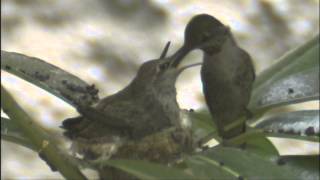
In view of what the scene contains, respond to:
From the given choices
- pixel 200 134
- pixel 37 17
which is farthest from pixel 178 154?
pixel 37 17

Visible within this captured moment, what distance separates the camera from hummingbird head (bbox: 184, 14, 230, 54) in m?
1.15

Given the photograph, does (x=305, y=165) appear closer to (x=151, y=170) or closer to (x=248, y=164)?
(x=248, y=164)

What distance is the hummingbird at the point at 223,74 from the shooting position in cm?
117

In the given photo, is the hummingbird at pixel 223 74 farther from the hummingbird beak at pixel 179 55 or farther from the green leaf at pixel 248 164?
the green leaf at pixel 248 164

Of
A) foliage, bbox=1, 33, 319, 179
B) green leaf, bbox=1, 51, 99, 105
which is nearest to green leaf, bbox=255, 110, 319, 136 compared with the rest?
foliage, bbox=1, 33, 319, 179

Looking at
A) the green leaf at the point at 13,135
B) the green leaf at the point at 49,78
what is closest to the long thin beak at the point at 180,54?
the green leaf at the point at 49,78

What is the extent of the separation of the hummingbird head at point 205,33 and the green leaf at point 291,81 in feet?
0.38

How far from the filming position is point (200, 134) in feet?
4.38

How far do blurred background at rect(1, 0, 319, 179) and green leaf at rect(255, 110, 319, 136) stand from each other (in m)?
2.13

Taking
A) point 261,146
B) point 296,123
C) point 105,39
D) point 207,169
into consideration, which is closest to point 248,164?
point 207,169

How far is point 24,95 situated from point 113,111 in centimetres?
228

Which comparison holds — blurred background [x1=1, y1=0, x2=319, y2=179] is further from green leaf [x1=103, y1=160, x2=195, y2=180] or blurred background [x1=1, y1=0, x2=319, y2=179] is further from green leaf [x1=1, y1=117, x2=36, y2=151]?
green leaf [x1=103, y1=160, x2=195, y2=180]

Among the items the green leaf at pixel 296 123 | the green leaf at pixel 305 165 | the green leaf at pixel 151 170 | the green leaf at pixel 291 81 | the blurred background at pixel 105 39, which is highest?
the blurred background at pixel 105 39

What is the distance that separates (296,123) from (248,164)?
0.21 m
